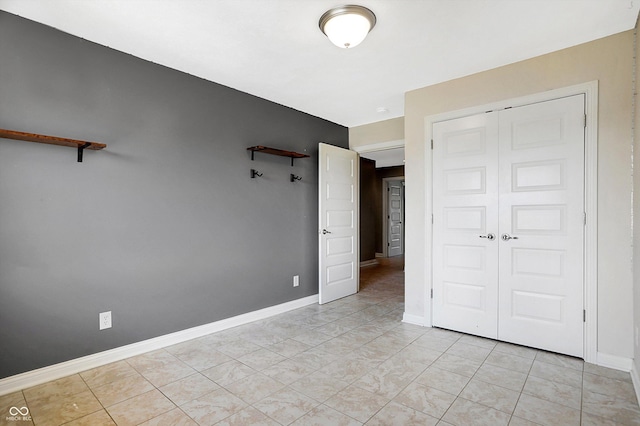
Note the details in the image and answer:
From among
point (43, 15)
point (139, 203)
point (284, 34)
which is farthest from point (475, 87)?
point (43, 15)

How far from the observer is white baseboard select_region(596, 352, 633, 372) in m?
2.34

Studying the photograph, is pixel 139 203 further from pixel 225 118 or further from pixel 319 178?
pixel 319 178

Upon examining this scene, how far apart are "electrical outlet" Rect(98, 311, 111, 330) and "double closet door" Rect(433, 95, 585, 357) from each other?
2943 mm

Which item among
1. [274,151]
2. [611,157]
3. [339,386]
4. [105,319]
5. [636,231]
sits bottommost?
[339,386]

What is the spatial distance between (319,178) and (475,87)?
199cm

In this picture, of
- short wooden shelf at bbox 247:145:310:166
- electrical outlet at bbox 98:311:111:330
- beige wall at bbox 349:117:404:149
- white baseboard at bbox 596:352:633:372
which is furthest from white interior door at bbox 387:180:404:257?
electrical outlet at bbox 98:311:111:330

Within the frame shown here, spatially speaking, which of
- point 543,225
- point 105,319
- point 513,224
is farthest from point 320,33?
point 105,319

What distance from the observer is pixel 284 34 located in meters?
2.37

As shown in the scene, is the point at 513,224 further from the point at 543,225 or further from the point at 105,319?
the point at 105,319

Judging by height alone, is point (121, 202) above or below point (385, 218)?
above

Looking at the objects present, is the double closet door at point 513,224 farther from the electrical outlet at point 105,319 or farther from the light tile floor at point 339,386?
the electrical outlet at point 105,319

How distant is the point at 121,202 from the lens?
261 centimetres

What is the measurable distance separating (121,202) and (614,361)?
4.01 m
